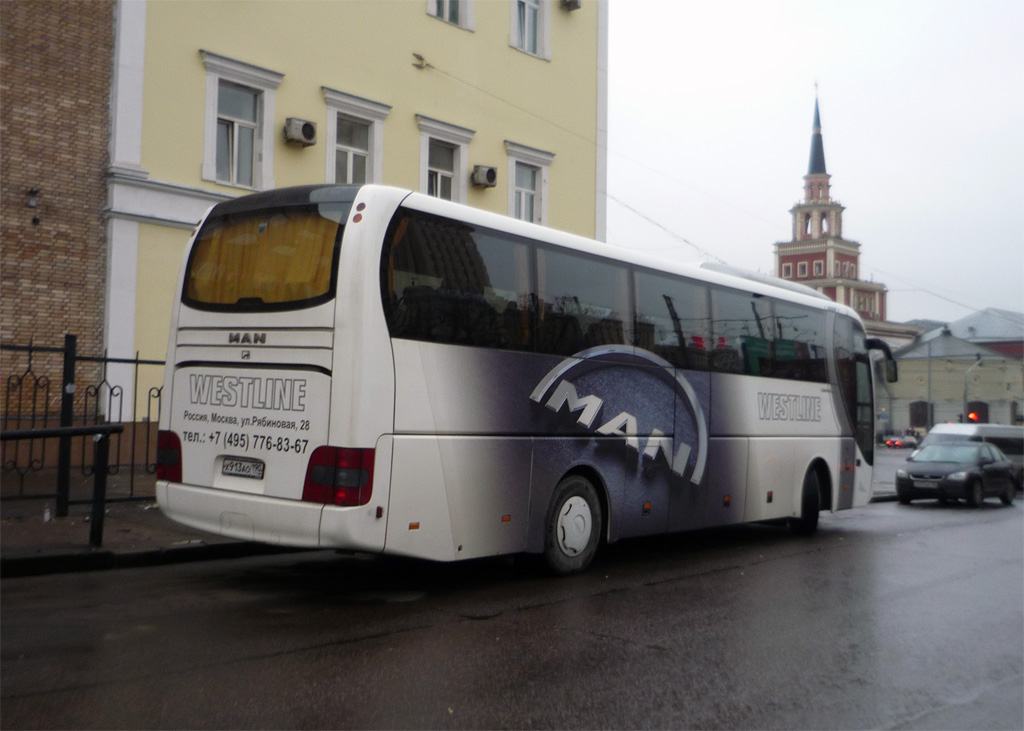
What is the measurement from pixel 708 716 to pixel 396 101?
17.6 m

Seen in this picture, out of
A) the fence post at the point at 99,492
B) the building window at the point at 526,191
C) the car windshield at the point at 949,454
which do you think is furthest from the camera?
the building window at the point at 526,191

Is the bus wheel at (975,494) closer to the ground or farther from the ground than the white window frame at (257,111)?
closer to the ground

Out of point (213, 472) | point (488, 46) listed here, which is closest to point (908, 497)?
point (488, 46)

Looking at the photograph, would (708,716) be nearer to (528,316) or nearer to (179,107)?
(528,316)

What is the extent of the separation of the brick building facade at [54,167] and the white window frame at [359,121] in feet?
14.2

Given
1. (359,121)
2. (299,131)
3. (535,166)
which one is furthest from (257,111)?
(535,166)

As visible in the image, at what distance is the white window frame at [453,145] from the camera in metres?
21.2

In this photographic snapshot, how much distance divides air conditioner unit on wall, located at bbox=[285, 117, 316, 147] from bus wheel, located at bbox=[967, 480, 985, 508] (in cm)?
1494

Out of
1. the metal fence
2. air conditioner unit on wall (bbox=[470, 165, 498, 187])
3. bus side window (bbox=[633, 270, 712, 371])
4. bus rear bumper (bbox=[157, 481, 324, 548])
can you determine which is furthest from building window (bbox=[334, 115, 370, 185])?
bus rear bumper (bbox=[157, 481, 324, 548])

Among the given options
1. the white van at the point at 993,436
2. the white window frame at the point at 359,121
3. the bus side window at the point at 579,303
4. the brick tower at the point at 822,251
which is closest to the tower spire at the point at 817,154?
the brick tower at the point at 822,251

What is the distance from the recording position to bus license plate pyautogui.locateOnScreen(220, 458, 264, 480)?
779cm

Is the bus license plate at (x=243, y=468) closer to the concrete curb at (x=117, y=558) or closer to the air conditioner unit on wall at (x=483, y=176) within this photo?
the concrete curb at (x=117, y=558)

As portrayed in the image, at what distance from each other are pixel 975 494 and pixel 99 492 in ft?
58.3

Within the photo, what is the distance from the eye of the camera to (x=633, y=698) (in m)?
5.37
